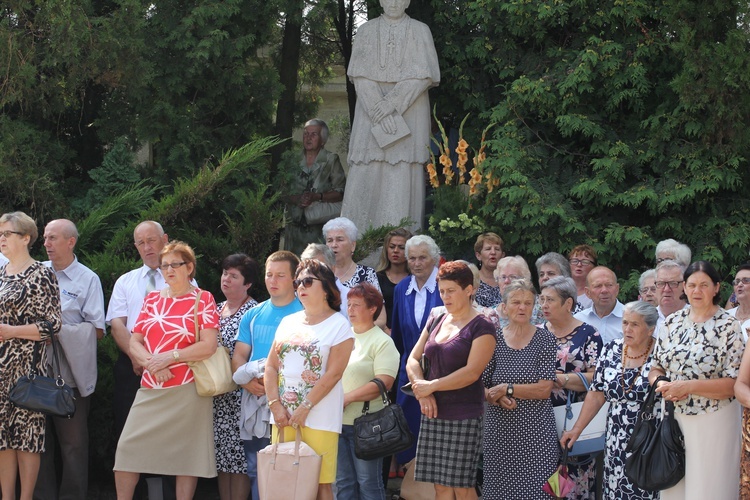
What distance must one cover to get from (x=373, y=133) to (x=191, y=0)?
6.66 feet

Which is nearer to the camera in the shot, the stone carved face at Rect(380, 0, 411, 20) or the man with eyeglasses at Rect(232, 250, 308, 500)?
the man with eyeglasses at Rect(232, 250, 308, 500)

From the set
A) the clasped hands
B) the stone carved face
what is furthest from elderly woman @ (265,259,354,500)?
the stone carved face

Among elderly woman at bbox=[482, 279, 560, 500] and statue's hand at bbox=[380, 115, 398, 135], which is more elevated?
statue's hand at bbox=[380, 115, 398, 135]

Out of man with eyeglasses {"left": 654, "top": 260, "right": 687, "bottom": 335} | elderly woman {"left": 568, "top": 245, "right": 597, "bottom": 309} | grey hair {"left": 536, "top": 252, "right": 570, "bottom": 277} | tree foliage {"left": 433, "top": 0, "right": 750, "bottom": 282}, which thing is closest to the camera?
man with eyeglasses {"left": 654, "top": 260, "right": 687, "bottom": 335}

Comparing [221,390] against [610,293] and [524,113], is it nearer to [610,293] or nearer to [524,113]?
[610,293]

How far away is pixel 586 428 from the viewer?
6.05m

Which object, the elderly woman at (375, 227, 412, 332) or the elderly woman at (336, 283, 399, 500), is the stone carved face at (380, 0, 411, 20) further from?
the elderly woman at (336, 283, 399, 500)

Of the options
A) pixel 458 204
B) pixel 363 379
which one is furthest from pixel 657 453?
pixel 458 204

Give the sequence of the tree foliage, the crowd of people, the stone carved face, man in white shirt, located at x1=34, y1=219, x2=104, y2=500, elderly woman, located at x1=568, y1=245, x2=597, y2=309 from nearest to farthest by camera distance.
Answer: the crowd of people, man in white shirt, located at x1=34, y1=219, x2=104, y2=500, elderly woman, located at x1=568, y1=245, x2=597, y2=309, the tree foliage, the stone carved face

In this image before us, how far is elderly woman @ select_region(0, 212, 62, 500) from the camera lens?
633 cm

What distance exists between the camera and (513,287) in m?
6.00

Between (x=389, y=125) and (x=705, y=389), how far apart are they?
4.69 meters

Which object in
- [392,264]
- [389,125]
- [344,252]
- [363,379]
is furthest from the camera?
[389,125]

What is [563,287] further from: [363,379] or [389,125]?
[389,125]
